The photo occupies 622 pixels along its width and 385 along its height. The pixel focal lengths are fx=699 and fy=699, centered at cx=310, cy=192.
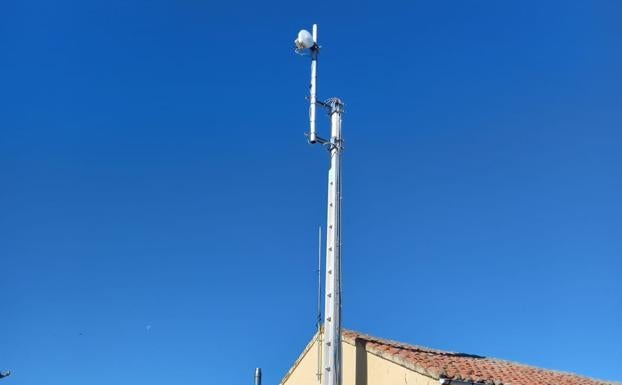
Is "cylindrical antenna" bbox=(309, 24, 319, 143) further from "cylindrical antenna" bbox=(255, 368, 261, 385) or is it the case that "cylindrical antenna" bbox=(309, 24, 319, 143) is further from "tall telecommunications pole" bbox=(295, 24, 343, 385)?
"cylindrical antenna" bbox=(255, 368, 261, 385)

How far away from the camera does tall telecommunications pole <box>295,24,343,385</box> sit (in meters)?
12.6

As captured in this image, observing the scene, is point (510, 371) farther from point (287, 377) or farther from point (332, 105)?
point (332, 105)

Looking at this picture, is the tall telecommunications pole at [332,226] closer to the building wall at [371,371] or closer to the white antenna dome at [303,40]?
the white antenna dome at [303,40]

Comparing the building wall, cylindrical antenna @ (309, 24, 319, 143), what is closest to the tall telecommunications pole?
cylindrical antenna @ (309, 24, 319, 143)

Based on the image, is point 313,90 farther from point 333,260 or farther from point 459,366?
point 459,366

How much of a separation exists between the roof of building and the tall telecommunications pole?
240 cm

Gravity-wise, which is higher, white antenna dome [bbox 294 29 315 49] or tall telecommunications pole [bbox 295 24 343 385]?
white antenna dome [bbox 294 29 315 49]

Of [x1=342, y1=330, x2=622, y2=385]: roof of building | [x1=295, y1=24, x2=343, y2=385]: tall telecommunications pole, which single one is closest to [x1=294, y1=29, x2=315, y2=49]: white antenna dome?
[x1=295, y1=24, x2=343, y2=385]: tall telecommunications pole

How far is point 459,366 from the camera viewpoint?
49.8 feet

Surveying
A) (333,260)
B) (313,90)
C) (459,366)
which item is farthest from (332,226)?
(459,366)

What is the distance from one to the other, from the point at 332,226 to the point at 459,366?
4565 millimetres

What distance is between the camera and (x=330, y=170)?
14.0 meters

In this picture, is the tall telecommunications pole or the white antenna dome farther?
the white antenna dome

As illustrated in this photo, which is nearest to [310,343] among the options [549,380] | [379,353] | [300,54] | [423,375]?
[379,353]
